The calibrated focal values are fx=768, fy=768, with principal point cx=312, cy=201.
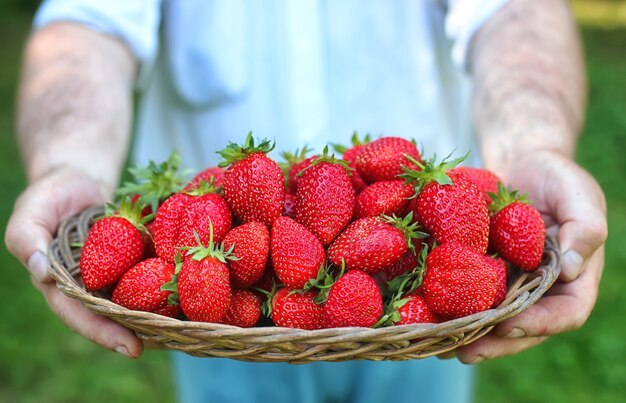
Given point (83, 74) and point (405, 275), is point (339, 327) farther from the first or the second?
point (83, 74)

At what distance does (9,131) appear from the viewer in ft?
15.2

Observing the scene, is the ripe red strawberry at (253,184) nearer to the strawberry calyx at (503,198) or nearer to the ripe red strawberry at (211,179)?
the ripe red strawberry at (211,179)

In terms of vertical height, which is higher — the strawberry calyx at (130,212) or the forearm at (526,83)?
the forearm at (526,83)

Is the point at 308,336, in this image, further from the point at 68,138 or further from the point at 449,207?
the point at 68,138

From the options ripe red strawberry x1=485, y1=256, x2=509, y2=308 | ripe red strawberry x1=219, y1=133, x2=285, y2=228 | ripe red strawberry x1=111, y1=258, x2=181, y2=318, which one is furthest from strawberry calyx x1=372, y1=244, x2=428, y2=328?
ripe red strawberry x1=111, y1=258, x2=181, y2=318

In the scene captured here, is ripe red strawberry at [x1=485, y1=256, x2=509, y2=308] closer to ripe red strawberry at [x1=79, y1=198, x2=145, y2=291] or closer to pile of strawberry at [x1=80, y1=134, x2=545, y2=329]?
pile of strawberry at [x1=80, y1=134, x2=545, y2=329]

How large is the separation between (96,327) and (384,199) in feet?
1.62

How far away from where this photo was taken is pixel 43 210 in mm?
1375

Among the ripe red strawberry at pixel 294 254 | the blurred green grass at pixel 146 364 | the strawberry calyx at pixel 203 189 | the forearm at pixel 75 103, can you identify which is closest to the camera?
the ripe red strawberry at pixel 294 254

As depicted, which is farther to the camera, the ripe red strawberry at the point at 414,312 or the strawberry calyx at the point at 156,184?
the strawberry calyx at the point at 156,184

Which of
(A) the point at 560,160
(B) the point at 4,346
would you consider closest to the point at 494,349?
(A) the point at 560,160

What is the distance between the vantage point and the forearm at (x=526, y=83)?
158cm

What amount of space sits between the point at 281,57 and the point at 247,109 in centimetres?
14

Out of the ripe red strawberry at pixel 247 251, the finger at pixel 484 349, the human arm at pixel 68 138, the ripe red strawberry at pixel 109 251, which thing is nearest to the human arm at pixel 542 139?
the finger at pixel 484 349
